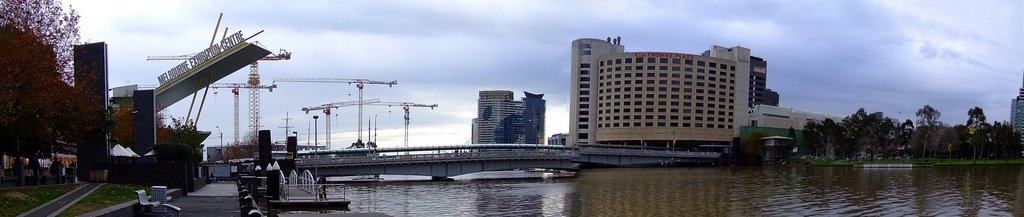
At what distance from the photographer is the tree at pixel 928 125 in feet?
452

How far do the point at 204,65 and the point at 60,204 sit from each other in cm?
3815

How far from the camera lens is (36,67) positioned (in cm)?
2094

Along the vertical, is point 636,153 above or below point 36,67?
below

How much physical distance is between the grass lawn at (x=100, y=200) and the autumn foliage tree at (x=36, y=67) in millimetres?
3074

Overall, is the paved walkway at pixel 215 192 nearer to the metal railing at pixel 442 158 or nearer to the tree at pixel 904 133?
the metal railing at pixel 442 158

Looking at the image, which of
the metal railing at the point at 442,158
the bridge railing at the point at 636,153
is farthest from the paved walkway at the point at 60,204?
the bridge railing at the point at 636,153

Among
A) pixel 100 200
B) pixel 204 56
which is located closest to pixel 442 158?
pixel 204 56

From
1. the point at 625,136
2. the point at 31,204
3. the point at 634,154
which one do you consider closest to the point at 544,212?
the point at 31,204

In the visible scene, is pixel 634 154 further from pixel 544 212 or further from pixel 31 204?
pixel 31 204

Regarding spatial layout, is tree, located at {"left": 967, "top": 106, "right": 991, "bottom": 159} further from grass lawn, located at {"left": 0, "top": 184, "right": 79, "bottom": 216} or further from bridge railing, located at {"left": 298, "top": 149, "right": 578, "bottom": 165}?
grass lawn, located at {"left": 0, "top": 184, "right": 79, "bottom": 216}

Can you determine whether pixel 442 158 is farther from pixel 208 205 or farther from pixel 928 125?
pixel 928 125

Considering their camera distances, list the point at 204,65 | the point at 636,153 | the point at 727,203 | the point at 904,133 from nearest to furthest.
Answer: the point at 727,203, the point at 204,65, the point at 636,153, the point at 904,133

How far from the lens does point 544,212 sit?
124 ft

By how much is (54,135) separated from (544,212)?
2220 centimetres
